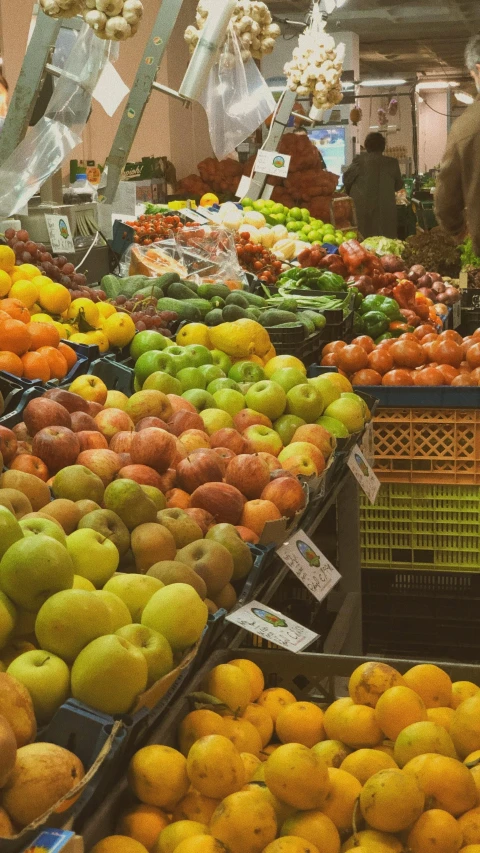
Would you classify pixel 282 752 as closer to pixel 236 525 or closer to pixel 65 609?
pixel 65 609

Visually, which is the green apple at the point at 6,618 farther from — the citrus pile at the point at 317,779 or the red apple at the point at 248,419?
the red apple at the point at 248,419

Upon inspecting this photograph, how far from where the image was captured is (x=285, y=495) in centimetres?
246

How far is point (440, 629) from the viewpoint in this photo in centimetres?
358

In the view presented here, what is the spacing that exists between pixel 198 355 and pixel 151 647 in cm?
190

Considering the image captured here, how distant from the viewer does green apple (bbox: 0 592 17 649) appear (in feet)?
5.14

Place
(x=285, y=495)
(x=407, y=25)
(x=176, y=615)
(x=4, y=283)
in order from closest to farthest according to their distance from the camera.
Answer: (x=176, y=615)
(x=285, y=495)
(x=4, y=283)
(x=407, y=25)

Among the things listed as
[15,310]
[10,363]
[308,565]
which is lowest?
[308,565]

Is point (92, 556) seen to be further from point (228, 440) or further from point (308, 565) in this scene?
point (228, 440)

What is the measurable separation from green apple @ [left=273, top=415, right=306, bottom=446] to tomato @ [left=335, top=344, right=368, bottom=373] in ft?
3.72

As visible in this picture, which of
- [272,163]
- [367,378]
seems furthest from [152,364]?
[272,163]

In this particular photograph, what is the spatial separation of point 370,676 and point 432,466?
1885 mm

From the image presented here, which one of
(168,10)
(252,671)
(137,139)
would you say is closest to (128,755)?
(252,671)

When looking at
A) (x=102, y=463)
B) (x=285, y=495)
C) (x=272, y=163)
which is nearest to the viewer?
(x=102, y=463)

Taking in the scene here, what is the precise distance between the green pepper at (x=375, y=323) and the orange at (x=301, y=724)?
3558 millimetres
